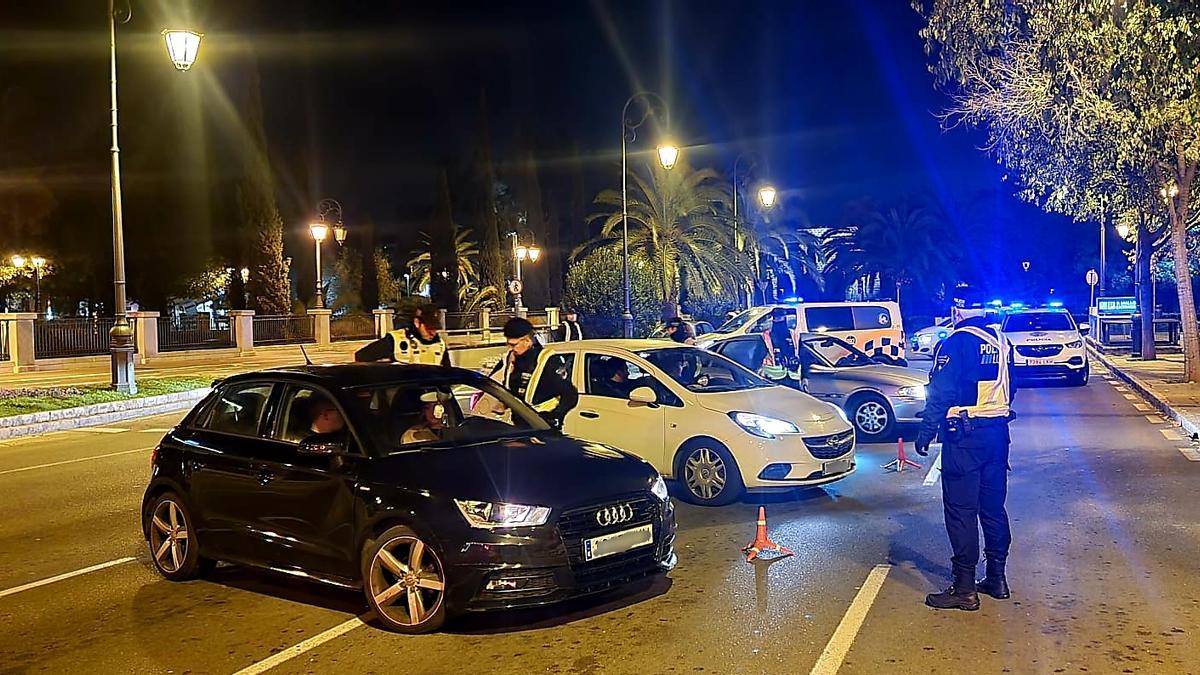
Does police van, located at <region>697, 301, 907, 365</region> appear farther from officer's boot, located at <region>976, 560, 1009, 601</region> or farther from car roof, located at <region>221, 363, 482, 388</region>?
officer's boot, located at <region>976, 560, 1009, 601</region>

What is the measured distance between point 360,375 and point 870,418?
8331 millimetres

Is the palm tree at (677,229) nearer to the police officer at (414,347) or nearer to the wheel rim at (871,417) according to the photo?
the wheel rim at (871,417)

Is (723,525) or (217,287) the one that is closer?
(723,525)

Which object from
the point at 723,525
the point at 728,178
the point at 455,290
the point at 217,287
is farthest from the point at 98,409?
the point at 455,290

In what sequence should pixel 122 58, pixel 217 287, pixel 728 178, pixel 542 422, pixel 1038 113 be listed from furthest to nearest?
pixel 217 287 → pixel 122 58 → pixel 728 178 → pixel 1038 113 → pixel 542 422

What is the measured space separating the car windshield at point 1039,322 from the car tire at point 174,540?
18.8 m

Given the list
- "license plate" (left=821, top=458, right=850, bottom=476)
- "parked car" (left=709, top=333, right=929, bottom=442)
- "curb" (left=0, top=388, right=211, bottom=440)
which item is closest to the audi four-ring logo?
"license plate" (left=821, top=458, right=850, bottom=476)

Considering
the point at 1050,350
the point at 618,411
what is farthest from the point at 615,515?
the point at 1050,350

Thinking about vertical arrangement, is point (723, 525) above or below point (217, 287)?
below

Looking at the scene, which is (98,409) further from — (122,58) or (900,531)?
(122,58)

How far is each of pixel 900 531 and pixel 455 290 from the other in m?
48.0

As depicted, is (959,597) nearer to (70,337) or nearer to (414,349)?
(414,349)

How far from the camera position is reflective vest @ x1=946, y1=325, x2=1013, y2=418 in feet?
21.1

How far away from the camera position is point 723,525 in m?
8.98
